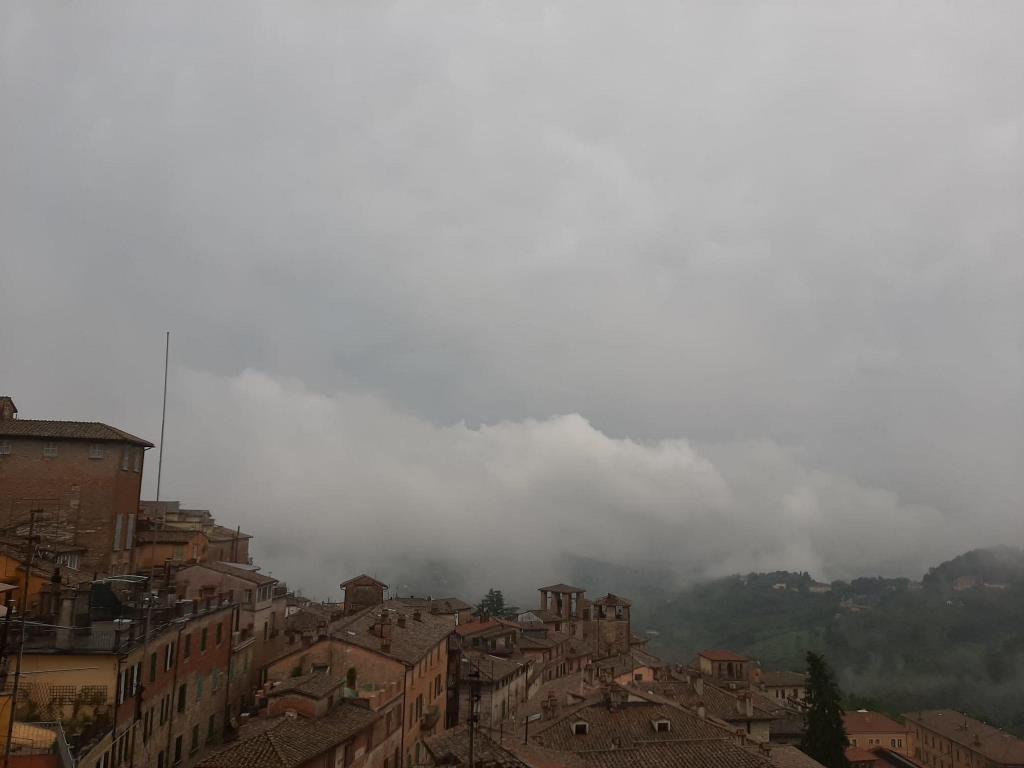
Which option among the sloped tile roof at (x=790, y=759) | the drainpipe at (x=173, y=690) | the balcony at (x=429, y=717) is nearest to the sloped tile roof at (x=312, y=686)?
the drainpipe at (x=173, y=690)

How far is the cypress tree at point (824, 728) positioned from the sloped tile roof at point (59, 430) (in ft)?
162

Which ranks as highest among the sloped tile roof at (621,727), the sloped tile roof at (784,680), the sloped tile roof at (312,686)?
the sloped tile roof at (312,686)

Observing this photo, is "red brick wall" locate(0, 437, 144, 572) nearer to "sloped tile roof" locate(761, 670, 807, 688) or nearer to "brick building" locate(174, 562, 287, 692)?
"brick building" locate(174, 562, 287, 692)

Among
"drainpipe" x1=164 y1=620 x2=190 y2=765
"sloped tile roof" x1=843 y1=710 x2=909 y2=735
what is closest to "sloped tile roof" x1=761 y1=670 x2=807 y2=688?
"sloped tile roof" x1=843 y1=710 x2=909 y2=735

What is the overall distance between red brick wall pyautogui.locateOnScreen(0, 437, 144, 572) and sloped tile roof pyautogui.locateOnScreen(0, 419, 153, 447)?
1.28ft

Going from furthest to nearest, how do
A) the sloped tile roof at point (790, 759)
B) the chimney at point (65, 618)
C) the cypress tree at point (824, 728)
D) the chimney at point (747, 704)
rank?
the cypress tree at point (824, 728) → the chimney at point (747, 704) → the sloped tile roof at point (790, 759) → the chimney at point (65, 618)

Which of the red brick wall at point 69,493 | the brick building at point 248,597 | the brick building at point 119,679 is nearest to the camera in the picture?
the brick building at point 119,679

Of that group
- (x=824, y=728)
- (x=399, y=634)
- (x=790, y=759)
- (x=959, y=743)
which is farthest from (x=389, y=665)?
(x=959, y=743)

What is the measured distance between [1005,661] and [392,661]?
457 ft

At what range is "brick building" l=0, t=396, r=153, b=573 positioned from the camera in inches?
1724

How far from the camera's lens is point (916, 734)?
316ft

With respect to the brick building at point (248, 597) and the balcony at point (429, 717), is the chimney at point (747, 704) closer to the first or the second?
Result: the balcony at point (429, 717)

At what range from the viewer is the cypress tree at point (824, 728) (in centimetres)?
5519

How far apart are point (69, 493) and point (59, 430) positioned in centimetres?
365
